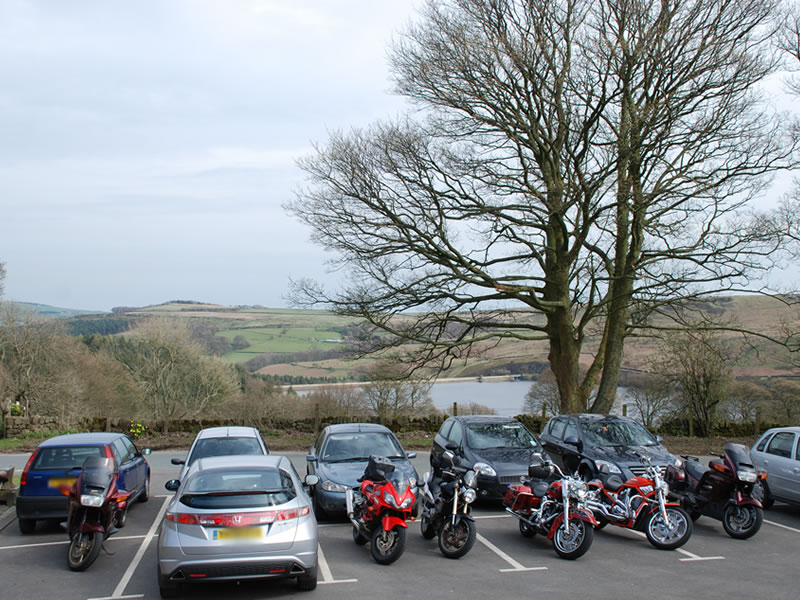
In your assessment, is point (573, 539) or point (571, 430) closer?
point (573, 539)

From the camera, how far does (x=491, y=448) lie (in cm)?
1338

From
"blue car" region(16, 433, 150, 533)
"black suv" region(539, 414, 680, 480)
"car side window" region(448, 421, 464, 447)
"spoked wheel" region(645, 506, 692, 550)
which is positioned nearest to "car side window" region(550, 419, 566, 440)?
"black suv" region(539, 414, 680, 480)

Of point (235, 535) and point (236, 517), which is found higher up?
point (236, 517)

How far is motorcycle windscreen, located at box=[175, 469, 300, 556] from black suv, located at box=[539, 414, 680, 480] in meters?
6.76

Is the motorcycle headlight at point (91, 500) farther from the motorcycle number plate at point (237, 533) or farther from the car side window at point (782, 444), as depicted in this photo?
the car side window at point (782, 444)

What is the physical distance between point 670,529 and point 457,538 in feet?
9.54

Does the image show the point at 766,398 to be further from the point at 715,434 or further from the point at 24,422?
the point at 24,422

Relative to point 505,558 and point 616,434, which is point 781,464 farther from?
point 505,558

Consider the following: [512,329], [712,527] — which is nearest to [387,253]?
[512,329]

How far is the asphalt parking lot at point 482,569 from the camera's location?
304 inches

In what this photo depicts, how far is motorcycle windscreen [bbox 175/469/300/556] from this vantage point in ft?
23.5

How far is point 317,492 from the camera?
1149 centimetres

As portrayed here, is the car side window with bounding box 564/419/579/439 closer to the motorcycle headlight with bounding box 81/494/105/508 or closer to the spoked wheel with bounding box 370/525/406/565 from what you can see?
the spoked wheel with bounding box 370/525/406/565

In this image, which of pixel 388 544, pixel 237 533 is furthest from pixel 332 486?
pixel 237 533
